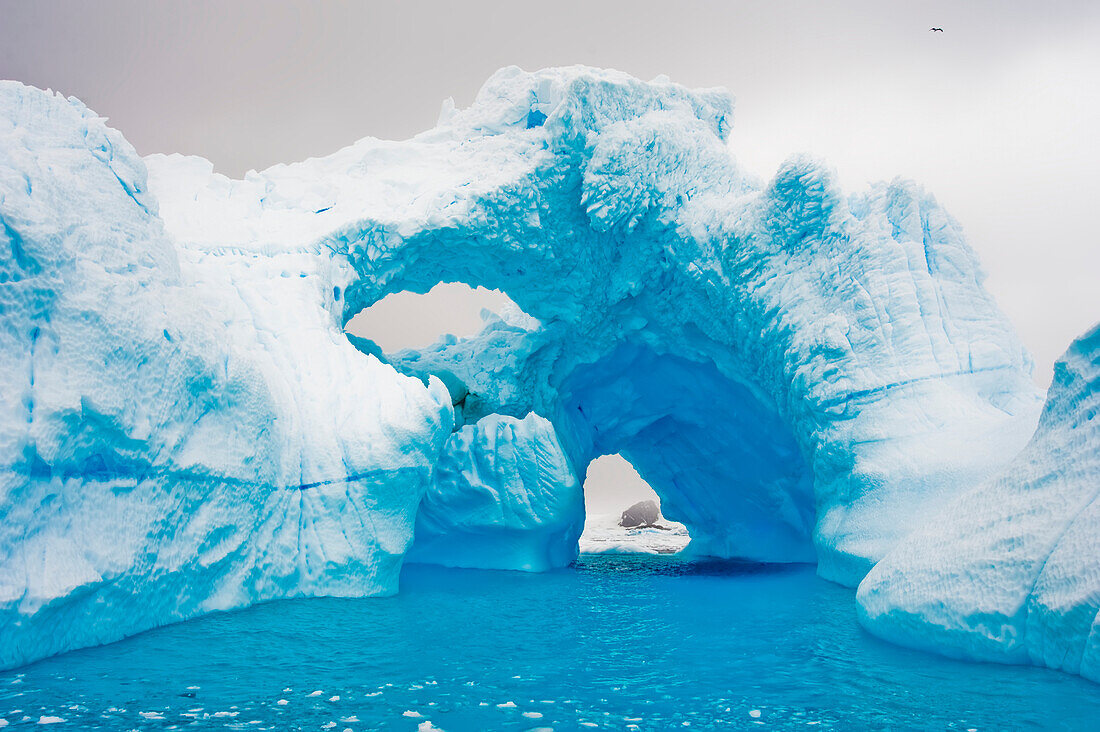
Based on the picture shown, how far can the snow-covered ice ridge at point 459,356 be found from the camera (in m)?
4.88

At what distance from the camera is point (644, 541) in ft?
61.3

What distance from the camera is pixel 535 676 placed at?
4168 millimetres

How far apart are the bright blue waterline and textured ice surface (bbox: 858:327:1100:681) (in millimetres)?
169

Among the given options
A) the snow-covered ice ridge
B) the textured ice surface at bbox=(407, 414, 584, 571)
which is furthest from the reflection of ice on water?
the textured ice surface at bbox=(407, 414, 584, 571)

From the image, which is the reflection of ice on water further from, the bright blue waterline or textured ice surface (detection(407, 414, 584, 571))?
the bright blue waterline

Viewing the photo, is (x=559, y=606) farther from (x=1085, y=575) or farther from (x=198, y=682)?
(x=1085, y=575)

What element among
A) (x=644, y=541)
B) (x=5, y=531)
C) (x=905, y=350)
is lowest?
(x=644, y=541)

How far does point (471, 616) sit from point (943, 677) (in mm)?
3576

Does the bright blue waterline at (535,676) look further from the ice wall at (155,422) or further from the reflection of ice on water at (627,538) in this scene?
the reflection of ice on water at (627,538)

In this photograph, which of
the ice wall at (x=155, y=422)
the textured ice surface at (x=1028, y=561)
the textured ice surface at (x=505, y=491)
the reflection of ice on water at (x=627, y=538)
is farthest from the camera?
the reflection of ice on water at (x=627, y=538)

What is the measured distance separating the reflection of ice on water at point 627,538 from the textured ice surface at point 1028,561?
11.2m

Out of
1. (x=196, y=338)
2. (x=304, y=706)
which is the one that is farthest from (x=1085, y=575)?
(x=196, y=338)

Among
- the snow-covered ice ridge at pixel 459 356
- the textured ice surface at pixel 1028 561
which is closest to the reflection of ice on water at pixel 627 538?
the snow-covered ice ridge at pixel 459 356

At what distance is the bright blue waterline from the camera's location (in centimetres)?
332
